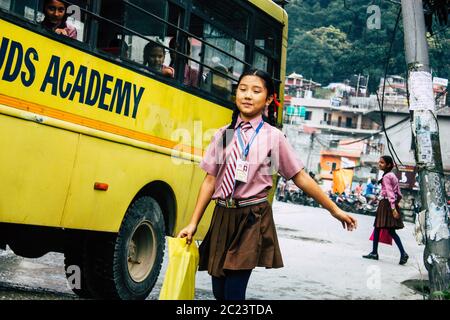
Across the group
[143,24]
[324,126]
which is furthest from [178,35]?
[324,126]

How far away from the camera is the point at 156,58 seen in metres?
6.67

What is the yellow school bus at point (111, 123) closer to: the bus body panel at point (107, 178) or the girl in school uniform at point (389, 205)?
the bus body panel at point (107, 178)

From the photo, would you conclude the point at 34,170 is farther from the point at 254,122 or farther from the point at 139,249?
the point at 139,249

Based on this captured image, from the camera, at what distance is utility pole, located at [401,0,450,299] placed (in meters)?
7.30

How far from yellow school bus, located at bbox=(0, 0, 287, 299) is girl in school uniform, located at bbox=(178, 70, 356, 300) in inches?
55.9

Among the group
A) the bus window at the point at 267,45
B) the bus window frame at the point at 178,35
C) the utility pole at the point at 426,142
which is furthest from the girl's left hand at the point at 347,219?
the bus window at the point at 267,45

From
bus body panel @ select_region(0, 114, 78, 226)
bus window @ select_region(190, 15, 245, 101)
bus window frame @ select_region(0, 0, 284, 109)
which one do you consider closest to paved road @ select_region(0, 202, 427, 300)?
bus body panel @ select_region(0, 114, 78, 226)

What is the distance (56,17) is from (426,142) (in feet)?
12.4

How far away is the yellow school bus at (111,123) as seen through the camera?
5109mm

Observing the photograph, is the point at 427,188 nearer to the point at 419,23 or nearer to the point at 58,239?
the point at 419,23

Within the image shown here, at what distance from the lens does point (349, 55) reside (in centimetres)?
8606

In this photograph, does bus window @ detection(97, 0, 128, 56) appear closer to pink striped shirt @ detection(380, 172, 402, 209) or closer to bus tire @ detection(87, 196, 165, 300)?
bus tire @ detection(87, 196, 165, 300)

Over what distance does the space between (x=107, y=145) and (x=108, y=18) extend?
0.95 metres
